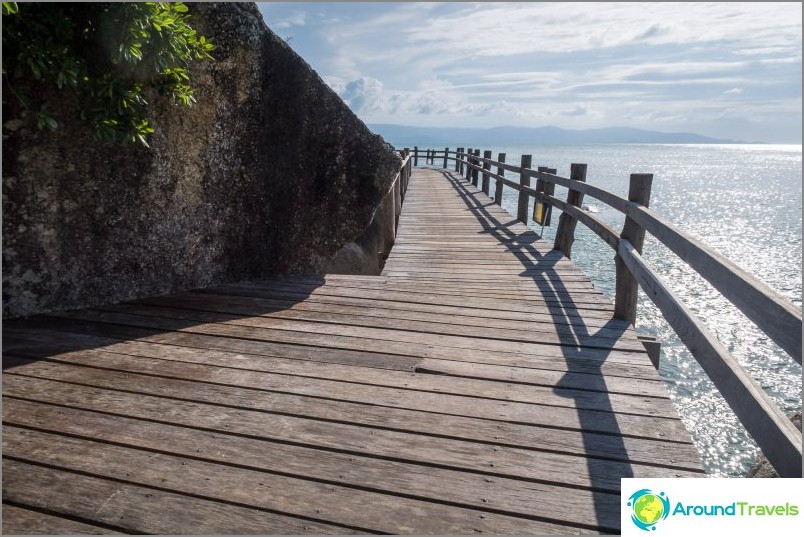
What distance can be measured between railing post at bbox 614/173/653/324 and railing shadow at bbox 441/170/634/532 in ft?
0.37

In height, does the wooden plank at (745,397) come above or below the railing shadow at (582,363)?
above

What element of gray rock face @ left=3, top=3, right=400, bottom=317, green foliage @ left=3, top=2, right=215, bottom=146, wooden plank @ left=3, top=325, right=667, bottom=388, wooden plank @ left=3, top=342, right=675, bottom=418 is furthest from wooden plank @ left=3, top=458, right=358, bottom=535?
green foliage @ left=3, top=2, right=215, bottom=146

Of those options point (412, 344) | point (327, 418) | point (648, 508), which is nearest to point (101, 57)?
point (412, 344)

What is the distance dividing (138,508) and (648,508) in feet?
6.24

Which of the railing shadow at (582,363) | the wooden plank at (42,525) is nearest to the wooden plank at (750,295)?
the railing shadow at (582,363)

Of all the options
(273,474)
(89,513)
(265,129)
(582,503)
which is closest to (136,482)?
(89,513)

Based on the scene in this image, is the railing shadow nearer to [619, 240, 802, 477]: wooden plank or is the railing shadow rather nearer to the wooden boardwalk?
the wooden boardwalk

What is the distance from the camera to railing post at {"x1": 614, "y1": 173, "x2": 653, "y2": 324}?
4.04m

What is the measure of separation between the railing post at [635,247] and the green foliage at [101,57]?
3518 mm

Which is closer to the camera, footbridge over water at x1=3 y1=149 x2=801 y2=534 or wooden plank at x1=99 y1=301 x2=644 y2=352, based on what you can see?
footbridge over water at x1=3 y1=149 x2=801 y2=534

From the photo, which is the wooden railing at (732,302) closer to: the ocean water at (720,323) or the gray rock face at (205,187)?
the ocean water at (720,323)

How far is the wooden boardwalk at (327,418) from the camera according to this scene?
200cm

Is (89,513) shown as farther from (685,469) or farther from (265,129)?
(265,129)

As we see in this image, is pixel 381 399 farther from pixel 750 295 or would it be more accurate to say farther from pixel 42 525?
pixel 750 295
